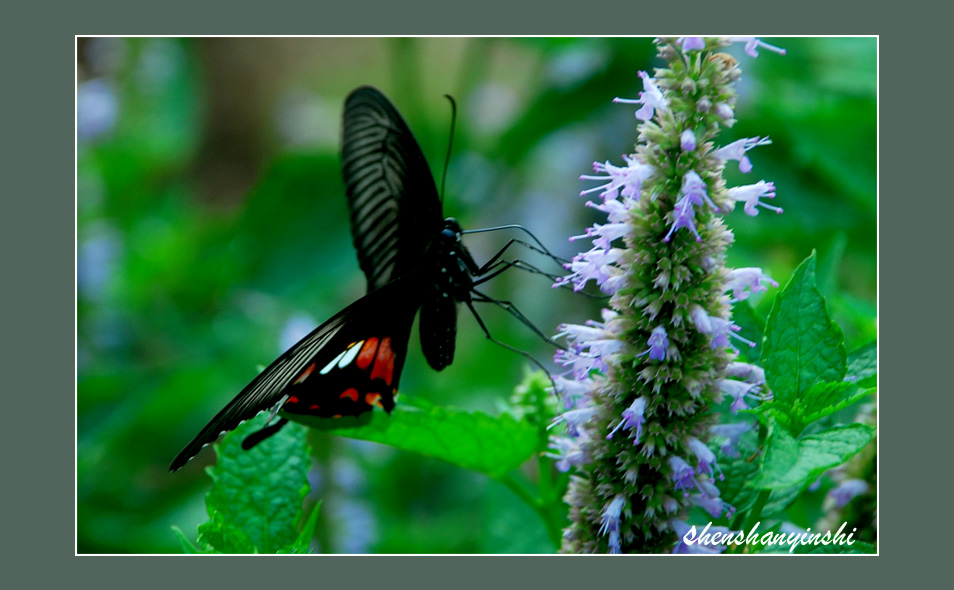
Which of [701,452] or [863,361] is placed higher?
[863,361]

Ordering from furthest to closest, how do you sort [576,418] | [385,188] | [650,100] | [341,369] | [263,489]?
[385,188]
[341,369]
[263,489]
[576,418]
[650,100]

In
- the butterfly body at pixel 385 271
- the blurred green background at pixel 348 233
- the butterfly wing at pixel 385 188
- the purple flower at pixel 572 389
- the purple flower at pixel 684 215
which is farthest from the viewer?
the blurred green background at pixel 348 233

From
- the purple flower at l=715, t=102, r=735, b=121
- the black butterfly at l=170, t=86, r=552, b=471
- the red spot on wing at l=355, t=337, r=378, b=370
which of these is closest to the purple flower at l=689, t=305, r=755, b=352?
the purple flower at l=715, t=102, r=735, b=121

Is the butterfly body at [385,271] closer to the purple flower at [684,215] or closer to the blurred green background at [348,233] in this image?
→ the blurred green background at [348,233]

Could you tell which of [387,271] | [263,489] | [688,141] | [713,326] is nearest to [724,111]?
[688,141]

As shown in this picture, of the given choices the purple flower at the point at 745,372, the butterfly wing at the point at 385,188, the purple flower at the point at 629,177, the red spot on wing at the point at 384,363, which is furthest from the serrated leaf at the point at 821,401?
the butterfly wing at the point at 385,188

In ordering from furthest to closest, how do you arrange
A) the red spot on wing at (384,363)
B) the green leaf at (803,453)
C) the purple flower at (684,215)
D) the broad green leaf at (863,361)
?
the red spot on wing at (384,363) < the broad green leaf at (863,361) < the purple flower at (684,215) < the green leaf at (803,453)

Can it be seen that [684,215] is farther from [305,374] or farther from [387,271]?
[387,271]
